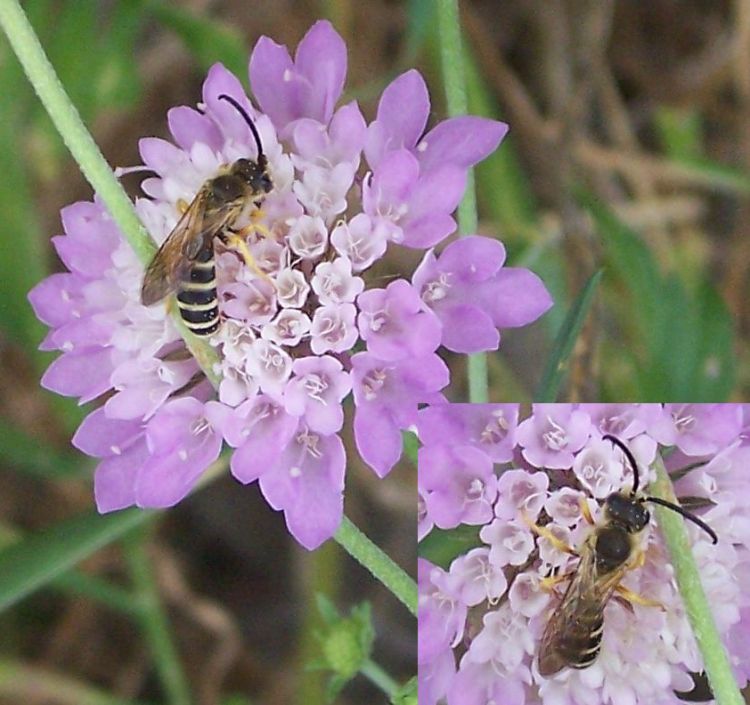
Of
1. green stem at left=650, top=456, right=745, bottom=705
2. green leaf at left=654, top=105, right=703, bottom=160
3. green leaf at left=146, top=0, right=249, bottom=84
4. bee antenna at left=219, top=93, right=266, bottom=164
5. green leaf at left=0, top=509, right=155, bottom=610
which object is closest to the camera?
green stem at left=650, top=456, right=745, bottom=705

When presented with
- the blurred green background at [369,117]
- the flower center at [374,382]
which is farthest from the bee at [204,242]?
the blurred green background at [369,117]

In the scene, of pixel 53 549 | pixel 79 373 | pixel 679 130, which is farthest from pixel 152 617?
pixel 679 130

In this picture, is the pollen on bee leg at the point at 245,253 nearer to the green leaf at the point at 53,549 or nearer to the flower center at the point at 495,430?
the flower center at the point at 495,430

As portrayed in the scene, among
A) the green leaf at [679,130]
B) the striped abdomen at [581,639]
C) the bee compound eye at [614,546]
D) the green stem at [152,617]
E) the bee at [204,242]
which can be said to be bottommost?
the green stem at [152,617]

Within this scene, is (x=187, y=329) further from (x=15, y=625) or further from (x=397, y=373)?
(x=15, y=625)

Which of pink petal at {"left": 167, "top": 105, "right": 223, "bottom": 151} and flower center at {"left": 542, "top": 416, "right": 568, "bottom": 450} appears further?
pink petal at {"left": 167, "top": 105, "right": 223, "bottom": 151}

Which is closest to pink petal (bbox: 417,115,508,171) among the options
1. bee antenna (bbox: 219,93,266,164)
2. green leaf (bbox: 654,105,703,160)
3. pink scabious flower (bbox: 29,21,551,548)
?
pink scabious flower (bbox: 29,21,551,548)

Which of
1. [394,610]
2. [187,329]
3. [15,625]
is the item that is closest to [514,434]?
[187,329]

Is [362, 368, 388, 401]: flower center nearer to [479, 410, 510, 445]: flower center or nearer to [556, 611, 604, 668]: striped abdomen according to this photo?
[479, 410, 510, 445]: flower center
